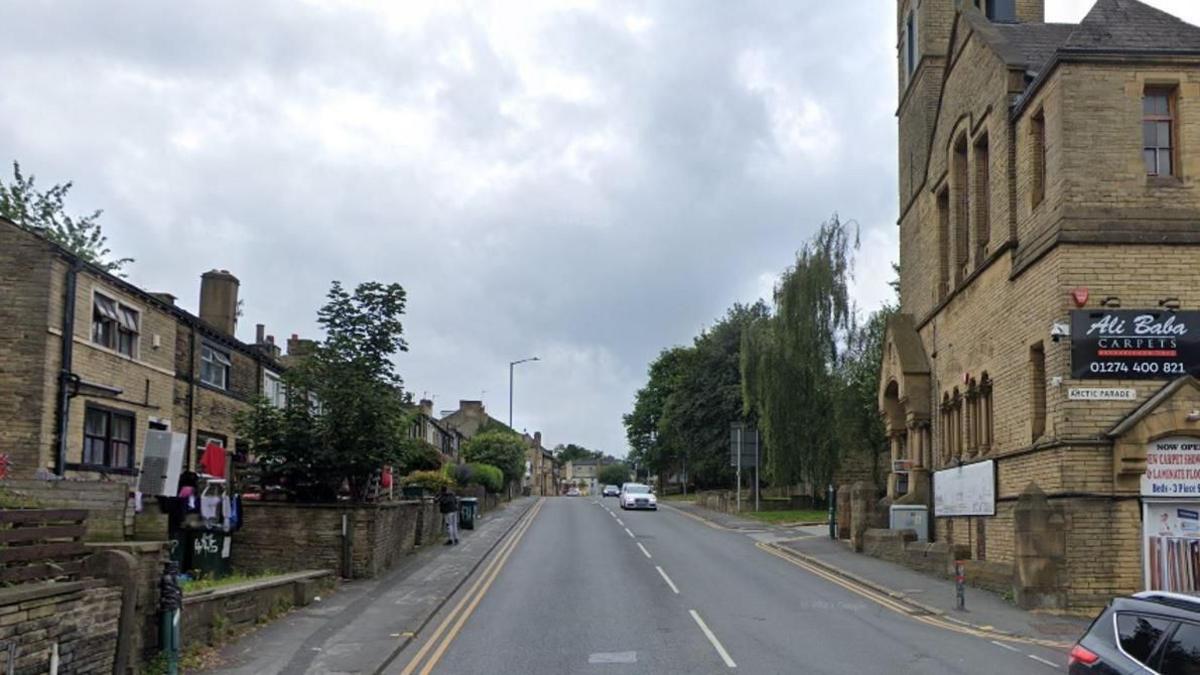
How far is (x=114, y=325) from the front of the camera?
25.3 metres

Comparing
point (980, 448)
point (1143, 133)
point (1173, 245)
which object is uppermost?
point (1143, 133)

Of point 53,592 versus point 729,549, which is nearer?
point 53,592

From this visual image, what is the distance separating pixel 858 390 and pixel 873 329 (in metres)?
3.86

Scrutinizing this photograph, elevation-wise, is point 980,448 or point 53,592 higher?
point 980,448

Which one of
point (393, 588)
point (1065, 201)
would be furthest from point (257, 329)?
point (1065, 201)

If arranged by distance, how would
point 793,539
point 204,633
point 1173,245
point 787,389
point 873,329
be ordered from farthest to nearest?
1. point 873,329
2. point 787,389
3. point 793,539
4. point 1173,245
5. point 204,633

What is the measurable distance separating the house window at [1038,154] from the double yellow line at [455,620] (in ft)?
43.6

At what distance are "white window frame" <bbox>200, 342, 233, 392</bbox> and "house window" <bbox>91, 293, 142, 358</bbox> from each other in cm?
377

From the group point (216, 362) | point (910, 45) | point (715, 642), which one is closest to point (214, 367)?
point (216, 362)

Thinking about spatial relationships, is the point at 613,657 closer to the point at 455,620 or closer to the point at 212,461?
the point at 455,620

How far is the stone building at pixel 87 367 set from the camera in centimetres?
2242

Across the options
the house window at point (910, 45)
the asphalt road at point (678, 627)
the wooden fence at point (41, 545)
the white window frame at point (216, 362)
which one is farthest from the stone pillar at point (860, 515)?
the wooden fence at point (41, 545)

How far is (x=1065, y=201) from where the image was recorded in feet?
67.4

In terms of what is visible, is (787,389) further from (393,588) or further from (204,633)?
(204,633)
